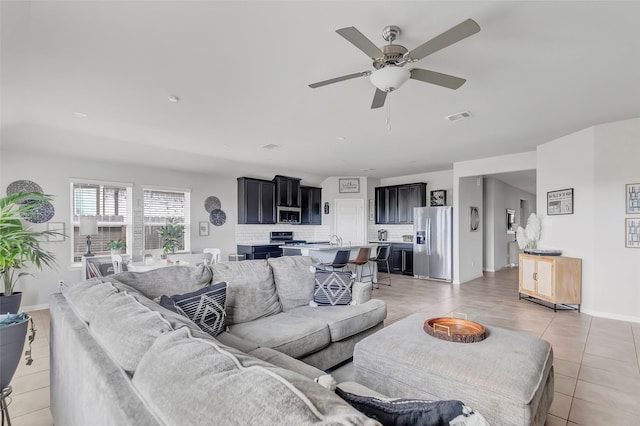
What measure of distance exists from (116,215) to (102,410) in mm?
5703

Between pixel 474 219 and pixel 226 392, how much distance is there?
25.0 feet

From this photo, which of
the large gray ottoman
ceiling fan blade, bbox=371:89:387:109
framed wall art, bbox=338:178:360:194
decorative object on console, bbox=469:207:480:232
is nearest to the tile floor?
the large gray ottoman

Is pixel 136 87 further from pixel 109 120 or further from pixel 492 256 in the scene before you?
pixel 492 256

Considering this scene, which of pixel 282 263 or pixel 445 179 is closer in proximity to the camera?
pixel 282 263

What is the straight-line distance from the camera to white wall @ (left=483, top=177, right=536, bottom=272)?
8305mm

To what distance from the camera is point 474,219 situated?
7.24 meters

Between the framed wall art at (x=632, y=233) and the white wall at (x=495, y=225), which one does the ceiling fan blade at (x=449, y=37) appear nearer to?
the framed wall art at (x=632, y=233)

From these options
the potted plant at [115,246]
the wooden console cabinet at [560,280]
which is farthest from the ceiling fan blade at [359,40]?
the potted plant at [115,246]

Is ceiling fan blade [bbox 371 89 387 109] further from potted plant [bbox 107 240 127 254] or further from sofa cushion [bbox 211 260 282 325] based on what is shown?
potted plant [bbox 107 240 127 254]

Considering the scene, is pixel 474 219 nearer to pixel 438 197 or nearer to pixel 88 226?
pixel 438 197

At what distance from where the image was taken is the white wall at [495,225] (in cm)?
830

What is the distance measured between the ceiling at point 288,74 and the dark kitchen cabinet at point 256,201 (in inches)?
86.9

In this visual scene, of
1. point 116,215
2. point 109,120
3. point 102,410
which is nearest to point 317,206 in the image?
point 116,215

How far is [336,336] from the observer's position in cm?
247
